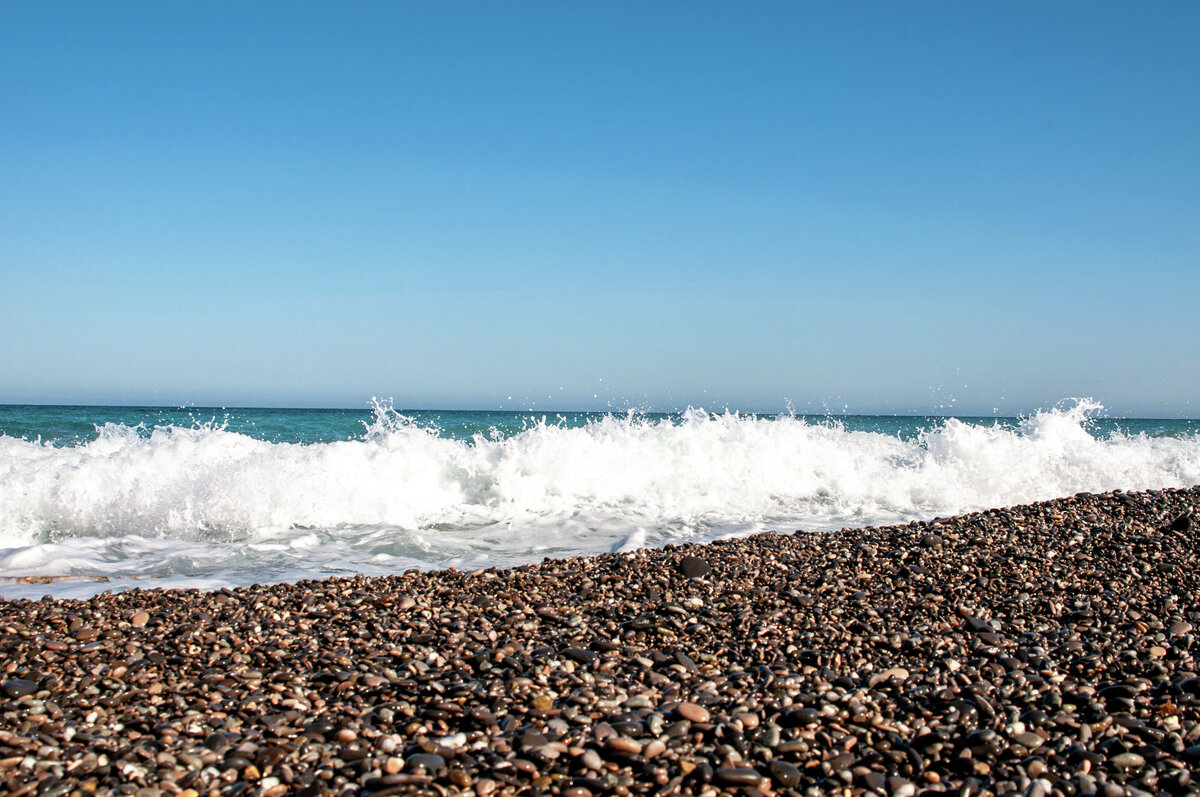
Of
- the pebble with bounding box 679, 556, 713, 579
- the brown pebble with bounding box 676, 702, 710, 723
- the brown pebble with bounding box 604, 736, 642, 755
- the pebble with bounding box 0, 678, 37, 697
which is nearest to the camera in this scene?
the brown pebble with bounding box 604, 736, 642, 755

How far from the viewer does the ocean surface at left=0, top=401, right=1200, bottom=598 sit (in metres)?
8.72

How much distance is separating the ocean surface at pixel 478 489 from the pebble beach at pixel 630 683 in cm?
258

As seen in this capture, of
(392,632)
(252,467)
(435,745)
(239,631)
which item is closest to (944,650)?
(435,745)

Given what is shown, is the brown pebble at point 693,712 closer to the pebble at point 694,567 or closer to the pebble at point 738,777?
the pebble at point 738,777

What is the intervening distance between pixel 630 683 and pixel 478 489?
30.4 ft

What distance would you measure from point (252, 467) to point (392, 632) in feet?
24.1

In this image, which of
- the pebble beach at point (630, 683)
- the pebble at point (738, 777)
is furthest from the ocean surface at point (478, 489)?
the pebble at point (738, 777)

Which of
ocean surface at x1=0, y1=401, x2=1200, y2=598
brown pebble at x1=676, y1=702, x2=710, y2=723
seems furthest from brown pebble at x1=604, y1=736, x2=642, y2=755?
ocean surface at x1=0, y1=401, x2=1200, y2=598

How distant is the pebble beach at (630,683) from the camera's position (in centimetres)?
318

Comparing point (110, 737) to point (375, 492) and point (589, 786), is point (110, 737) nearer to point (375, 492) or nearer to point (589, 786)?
point (589, 786)

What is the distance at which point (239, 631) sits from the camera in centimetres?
486

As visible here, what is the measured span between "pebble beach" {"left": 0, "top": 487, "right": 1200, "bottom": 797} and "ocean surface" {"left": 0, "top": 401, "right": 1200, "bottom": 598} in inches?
102

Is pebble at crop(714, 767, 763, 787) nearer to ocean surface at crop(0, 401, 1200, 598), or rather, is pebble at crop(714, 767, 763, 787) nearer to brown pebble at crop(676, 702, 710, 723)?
brown pebble at crop(676, 702, 710, 723)

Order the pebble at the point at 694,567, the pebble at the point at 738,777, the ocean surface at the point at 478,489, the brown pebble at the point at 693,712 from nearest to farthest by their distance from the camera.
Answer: the pebble at the point at 738,777 < the brown pebble at the point at 693,712 < the pebble at the point at 694,567 < the ocean surface at the point at 478,489
